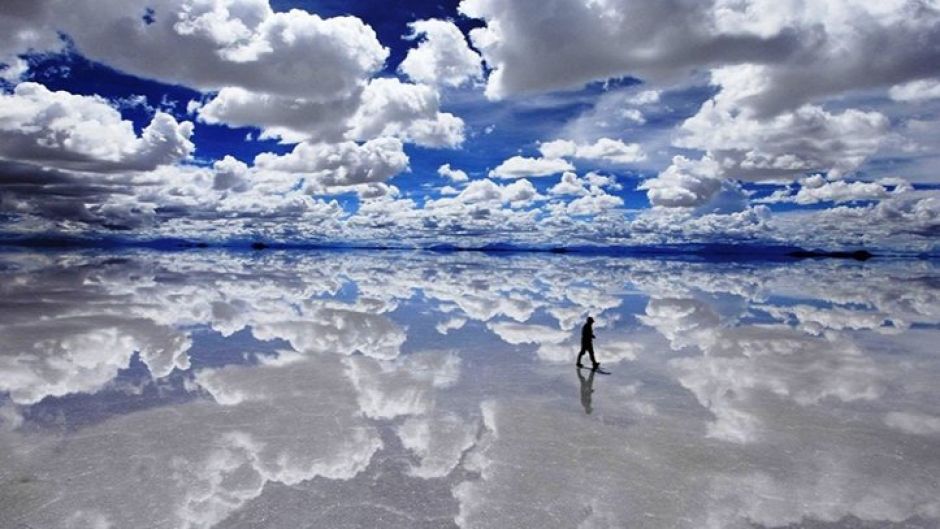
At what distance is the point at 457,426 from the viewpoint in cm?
1127

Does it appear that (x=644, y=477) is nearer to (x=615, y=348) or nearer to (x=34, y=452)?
(x=34, y=452)

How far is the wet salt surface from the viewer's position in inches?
311

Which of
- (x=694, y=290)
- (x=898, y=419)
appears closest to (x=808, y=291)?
(x=694, y=290)

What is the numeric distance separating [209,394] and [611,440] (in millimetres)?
8940

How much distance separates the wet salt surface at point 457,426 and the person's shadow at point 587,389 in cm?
10

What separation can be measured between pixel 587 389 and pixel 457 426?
4.41 meters

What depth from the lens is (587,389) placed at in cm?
1435

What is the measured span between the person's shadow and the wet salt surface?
0.10m

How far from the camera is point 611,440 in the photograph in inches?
419

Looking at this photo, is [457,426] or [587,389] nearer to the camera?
[457,426]

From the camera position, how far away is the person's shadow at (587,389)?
12.8 meters

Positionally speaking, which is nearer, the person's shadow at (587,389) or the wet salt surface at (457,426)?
the wet salt surface at (457,426)

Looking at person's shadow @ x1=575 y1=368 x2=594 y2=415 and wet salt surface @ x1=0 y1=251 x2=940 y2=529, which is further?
person's shadow @ x1=575 y1=368 x2=594 y2=415

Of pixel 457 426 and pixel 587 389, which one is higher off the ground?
pixel 457 426
